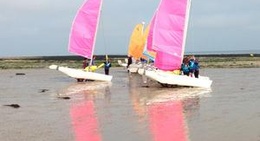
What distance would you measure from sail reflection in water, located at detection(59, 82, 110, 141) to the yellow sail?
26.2 m

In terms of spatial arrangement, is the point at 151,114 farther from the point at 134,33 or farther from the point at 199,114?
the point at 134,33

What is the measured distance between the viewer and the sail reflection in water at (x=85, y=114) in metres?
13.0

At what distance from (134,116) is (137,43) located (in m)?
38.9

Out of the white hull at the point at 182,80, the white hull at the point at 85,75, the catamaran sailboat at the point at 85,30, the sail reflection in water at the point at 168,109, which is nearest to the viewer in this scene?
the sail reflection in water at the point at 168,109

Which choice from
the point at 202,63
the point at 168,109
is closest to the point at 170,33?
the point at 168,109

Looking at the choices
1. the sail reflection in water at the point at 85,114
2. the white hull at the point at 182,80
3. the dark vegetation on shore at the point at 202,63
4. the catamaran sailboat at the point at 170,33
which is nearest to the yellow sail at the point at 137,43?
the dark vegetation on shore at the point at 202,63

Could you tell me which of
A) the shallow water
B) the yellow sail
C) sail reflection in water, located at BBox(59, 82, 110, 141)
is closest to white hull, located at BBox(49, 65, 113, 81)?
sail reflection in water, located at BBox(59, 82, 110, 141)

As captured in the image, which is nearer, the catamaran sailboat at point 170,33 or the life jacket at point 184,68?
the life jacket at point 184,68

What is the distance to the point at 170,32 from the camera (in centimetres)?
2900

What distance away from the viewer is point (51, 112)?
17.9m

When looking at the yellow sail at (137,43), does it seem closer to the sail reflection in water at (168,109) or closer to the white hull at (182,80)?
the white hull at (182,80)

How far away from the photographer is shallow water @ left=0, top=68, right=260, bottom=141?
12789mm

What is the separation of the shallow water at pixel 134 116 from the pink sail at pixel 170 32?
425cm

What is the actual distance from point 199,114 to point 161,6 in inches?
530
